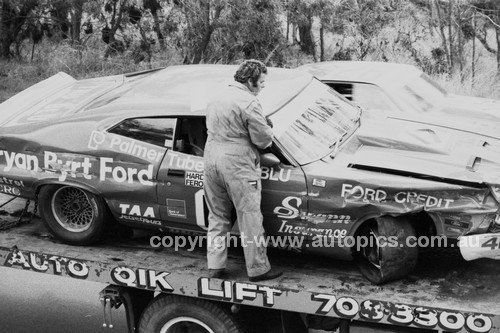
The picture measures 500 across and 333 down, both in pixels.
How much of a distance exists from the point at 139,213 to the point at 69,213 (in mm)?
646

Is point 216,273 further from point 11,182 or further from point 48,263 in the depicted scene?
point 11,182

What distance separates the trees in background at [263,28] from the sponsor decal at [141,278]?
30.2ft

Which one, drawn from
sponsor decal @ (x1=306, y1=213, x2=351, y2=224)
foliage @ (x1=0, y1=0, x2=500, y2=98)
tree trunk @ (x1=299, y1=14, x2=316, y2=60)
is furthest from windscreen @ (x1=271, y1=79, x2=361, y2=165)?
tree trunk @ (x1=299, y1=14, x2=316, y2=60)

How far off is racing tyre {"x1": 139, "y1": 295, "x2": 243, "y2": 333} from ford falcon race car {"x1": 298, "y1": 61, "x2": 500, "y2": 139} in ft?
12.1

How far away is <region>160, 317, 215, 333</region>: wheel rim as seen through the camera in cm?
479

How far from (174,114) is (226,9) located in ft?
29.0

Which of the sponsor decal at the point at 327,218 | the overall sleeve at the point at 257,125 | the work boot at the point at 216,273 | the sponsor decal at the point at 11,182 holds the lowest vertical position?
the work boot at the point at 216,273

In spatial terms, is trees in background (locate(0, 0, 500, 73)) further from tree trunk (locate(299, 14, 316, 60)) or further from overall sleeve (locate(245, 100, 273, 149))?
overall sleeve (locate(245, 100, 273, 149))

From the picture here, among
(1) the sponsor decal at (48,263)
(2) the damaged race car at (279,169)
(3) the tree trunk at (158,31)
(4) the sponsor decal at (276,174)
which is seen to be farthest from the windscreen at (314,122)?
(3) the tree trunk at (158,31)

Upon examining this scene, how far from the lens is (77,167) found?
5211mm

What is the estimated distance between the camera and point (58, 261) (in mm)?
5051

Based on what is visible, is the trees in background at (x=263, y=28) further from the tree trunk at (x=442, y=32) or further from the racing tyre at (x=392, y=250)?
the racing tyre at (x=392, y=250)

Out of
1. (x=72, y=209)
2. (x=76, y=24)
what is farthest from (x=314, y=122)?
(x=76, y=24)

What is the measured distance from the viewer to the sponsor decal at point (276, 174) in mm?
4723
